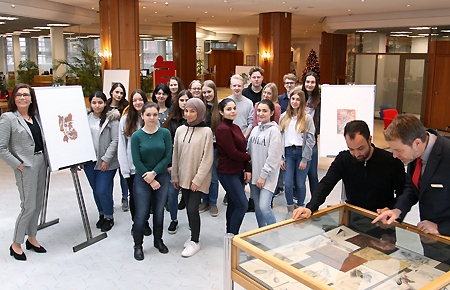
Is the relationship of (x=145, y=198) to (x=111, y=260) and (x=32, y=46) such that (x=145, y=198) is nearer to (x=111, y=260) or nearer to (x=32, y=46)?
(x=111, y=260)

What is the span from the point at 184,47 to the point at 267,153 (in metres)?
16.9

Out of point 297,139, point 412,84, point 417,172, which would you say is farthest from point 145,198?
point 412,84

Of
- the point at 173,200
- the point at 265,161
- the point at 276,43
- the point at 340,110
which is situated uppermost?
the point at 276,43

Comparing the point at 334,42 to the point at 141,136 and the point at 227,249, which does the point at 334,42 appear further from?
the point at 227,249

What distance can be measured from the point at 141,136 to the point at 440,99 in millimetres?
12814

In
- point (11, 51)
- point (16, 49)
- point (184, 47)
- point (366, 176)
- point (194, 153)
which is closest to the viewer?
point (366, 176)

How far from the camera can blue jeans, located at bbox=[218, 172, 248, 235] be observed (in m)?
4.26

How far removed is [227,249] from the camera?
2391 mm

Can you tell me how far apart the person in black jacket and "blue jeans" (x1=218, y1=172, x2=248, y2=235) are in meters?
1.45

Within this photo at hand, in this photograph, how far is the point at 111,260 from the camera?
4324mm

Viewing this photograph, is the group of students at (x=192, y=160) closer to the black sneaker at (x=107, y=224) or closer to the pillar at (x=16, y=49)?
the black sneaker at (x=107, y=224)

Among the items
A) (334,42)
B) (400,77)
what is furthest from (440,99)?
(334,42)

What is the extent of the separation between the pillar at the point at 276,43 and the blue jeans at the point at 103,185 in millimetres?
11835

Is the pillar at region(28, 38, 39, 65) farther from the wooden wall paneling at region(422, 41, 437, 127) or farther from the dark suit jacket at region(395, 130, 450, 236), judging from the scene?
the dark suit jacket at region(395, 130, 450, 236)
